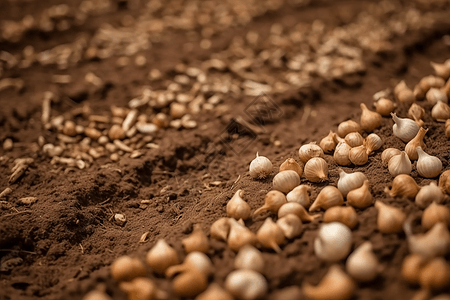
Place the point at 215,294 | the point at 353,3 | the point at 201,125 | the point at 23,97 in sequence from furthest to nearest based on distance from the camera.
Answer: the point at 353,3
the point at 23,97
the point at 201,125
the point at 215,294

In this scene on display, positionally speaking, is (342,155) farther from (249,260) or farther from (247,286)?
(247,286)

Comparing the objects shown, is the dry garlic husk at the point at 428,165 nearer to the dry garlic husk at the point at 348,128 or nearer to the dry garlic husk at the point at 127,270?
the dry garlic husk at the point at 348,128

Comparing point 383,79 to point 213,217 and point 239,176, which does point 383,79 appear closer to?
point 239,176

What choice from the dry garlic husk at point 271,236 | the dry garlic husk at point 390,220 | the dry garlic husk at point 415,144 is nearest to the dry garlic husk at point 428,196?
the dry garlic husk at point 390,220

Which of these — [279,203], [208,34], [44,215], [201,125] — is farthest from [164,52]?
[279,203]

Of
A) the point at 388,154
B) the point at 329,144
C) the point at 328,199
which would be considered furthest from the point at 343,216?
the point at 329,144
